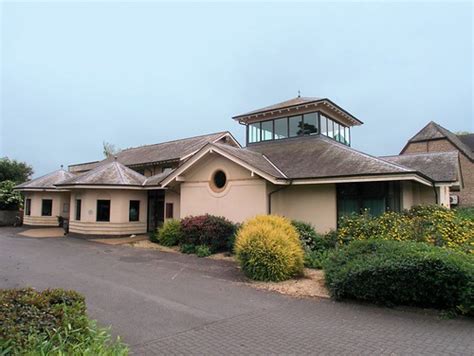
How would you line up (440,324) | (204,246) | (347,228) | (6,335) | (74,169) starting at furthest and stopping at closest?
(74,169)
(204,246)
(347,228)
(440,324)
(6,335)

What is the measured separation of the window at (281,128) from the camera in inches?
776

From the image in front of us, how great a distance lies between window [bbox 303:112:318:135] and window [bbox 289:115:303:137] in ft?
0.81

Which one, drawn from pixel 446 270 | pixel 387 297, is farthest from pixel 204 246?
pixel 446 270

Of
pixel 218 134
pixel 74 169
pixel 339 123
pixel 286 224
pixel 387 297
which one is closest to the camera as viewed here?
pixel 387 297

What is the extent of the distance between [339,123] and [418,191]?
20.3 feet

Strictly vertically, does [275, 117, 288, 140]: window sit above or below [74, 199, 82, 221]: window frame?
above

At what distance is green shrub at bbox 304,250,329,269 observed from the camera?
1162 centimetres

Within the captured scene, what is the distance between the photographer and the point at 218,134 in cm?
2642

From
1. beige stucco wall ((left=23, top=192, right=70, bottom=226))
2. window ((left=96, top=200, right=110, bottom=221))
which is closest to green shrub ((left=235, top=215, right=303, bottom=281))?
window ((left=96, top=200, right=110, bottom=221))

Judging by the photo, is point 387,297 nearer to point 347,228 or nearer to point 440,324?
point 440,324

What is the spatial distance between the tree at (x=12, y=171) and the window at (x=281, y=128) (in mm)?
28006

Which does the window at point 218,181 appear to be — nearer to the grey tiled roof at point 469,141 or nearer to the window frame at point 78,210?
the window frame at point 78,210

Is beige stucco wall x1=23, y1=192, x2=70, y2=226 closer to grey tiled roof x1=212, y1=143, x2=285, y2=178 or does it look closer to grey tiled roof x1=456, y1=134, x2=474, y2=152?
grey tiled roof x1=212, y1=143, x2=285, y2=178

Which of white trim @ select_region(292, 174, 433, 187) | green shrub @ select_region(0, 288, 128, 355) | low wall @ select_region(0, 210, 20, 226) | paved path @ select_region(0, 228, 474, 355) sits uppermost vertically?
white trim @ select_region(292, 174, 433, 187)
